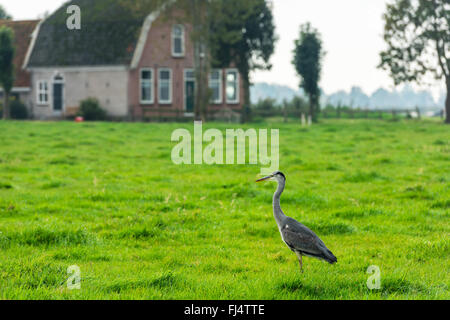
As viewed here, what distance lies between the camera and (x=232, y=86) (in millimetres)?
47844

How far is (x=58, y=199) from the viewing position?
11.9 meters

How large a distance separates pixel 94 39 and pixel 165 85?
22.8 ft

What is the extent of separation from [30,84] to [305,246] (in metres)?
45.2

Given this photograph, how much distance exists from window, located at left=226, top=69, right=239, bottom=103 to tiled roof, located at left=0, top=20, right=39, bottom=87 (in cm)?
1715

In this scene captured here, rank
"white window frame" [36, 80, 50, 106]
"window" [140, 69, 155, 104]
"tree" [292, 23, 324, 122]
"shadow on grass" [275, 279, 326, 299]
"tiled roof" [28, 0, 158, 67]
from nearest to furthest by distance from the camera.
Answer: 1. "shadow on grass" [275, 279, 326, 299]
2. "tiled roof" [28, 0, 158, 67]
3. "window" [140, 69, 155, 104]
4. "white window frame" [36, 80, 50, 106]
5. "tree" [292, 23, 324, 122]

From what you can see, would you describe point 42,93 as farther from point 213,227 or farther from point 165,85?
point 213,227

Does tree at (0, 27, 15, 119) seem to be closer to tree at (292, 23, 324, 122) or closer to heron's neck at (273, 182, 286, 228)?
tree at (292, 23, 324, 122)

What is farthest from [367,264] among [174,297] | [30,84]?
[30,84]

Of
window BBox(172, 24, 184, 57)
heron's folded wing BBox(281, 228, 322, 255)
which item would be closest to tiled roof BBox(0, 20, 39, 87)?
window BBox(172, 24, 184, 57)

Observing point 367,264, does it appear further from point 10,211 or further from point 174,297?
Answer: point 10,211

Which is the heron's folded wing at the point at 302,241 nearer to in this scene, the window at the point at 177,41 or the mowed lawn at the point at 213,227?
the mowed lawn at the point at 213,227

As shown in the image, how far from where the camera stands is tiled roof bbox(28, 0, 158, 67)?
44328 mm

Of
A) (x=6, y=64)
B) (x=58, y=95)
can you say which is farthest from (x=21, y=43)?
(x=6, y=64)
